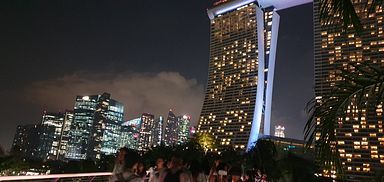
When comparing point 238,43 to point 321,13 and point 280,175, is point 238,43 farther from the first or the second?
point 321,13

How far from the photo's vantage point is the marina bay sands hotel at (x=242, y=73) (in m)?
70.4

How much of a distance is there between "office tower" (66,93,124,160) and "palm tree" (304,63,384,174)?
438 ft

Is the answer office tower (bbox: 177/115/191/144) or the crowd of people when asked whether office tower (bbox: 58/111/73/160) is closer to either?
office tower (bbox: 177/115/191/144)

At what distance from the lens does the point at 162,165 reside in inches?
192

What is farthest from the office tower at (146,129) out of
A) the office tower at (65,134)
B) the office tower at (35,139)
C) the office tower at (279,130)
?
the office tower at (279,130)

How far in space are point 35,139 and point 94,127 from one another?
81.7 feet

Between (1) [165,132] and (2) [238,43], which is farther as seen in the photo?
(1) [165,132]

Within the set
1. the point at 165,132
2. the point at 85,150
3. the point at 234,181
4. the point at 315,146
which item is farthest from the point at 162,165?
the point at 165,132

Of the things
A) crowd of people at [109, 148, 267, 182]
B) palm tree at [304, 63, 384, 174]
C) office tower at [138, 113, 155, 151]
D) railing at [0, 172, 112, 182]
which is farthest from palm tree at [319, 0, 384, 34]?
office tower at [138, 113, 155, 151]

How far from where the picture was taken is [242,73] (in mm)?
74625

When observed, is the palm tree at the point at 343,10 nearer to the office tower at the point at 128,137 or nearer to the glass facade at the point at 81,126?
the glass facade at the point at 81,126

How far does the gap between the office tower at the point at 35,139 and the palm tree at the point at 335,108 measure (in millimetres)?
146297

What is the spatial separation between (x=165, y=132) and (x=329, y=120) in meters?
179

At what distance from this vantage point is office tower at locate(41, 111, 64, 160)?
139m
